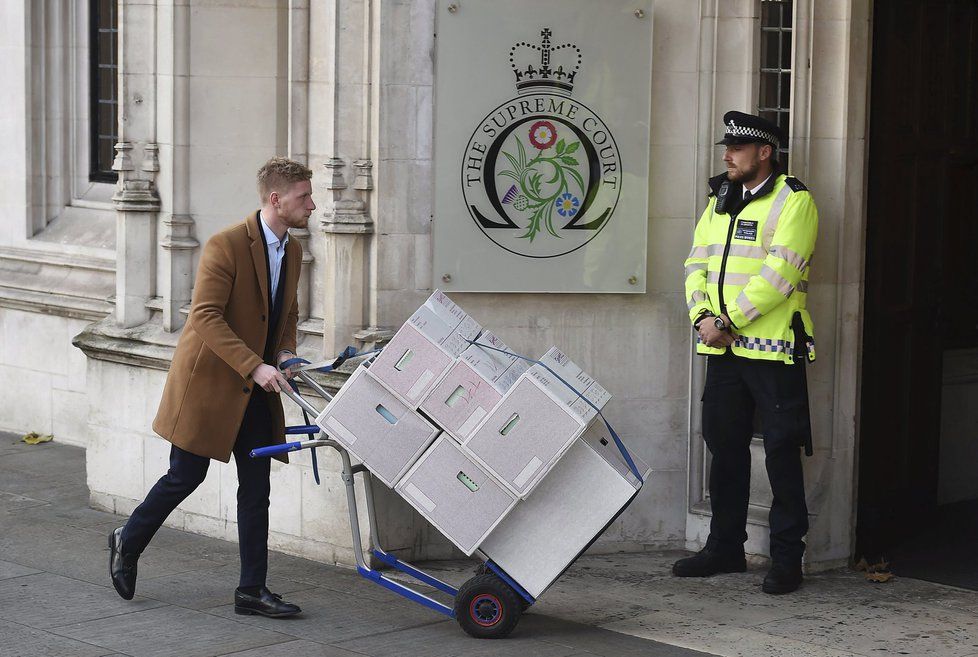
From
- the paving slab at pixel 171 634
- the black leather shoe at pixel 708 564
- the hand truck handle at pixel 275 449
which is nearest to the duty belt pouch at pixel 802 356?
the black leather shoe at pixel 708 564

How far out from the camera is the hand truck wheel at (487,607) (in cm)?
652

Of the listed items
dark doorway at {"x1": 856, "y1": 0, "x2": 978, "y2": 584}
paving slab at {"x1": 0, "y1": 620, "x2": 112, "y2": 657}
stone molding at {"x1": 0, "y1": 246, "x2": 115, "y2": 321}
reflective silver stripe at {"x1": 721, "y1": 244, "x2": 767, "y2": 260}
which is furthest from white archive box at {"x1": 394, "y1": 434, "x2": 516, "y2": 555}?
stone molding at {"x1": 0, "y1": 246, "x2": 115, "y2": 321}

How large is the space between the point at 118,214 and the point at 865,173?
163 inches

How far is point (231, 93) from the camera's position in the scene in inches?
347

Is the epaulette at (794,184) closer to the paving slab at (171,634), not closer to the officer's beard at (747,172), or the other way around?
the officer's beard at (747,172)

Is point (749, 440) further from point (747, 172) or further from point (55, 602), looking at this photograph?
point (55, 602)

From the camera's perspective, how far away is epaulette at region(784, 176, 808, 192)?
737 centimetres

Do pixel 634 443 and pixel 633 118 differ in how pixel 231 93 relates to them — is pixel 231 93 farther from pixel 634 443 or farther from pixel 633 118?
pixel 634 443

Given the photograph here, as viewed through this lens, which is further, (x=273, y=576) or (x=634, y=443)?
(x=634, y=443)

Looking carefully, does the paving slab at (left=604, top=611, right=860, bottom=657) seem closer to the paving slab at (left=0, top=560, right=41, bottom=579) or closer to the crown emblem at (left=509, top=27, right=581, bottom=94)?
the crown emblem at (left=509, top=27, right=581, bottom=94)

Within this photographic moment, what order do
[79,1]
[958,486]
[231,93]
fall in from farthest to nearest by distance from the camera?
[79,1] → [958,486] → [231,93]

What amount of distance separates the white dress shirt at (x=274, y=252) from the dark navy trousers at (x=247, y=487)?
1.60 feet

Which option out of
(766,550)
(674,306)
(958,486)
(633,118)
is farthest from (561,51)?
(958,486)

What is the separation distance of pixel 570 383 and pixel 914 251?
2.99 m
